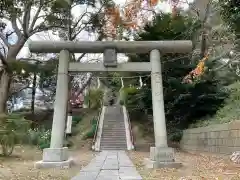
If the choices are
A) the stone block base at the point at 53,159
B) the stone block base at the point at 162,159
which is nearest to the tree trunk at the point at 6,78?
the stone block base at the point at 53,159

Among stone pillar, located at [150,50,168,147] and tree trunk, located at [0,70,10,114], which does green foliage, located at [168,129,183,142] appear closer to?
stone pillar, located at [150,50,168,147]

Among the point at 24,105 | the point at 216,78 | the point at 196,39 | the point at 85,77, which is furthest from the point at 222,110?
the point at 24,105

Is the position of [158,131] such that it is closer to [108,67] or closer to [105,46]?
[108,67]

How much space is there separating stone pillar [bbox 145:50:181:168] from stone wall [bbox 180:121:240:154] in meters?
2.27

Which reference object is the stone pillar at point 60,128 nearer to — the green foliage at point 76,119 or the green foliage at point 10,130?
the green foliage at point 10,130

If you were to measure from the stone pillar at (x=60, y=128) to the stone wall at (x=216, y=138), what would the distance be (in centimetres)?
531

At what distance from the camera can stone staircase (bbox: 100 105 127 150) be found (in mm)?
19542

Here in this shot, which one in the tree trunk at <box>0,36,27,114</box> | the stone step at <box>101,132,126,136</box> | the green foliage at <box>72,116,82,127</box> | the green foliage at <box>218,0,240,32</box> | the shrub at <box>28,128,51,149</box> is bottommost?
the shrub at <box>28,128,51,149</box>

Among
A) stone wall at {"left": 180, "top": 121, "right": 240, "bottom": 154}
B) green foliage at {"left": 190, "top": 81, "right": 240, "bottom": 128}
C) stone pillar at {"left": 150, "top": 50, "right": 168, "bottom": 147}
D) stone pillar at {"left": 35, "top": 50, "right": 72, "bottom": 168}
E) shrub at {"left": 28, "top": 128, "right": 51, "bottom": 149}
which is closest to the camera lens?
stone pillar at {"left": 35, "top": 50, "right": 72, "bottom": 168}

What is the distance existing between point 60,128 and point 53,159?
0.97 meters

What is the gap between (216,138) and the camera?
12.8m

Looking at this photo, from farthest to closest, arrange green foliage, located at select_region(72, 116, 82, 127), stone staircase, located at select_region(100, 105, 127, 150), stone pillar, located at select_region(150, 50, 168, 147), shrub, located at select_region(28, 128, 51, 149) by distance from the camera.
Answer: green foliage, located at select_region(72, 116, 82, 127)
stone staircase, located at select_region(100, 105, 127, 150)
shrub, located at select_region(28, 128, 51, 149)
stone pillar, located at select_region(150, 50, 168, 147)

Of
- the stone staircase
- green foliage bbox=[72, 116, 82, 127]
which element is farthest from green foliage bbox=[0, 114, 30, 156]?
green foliage bbox=[72, 116, 82, 127]

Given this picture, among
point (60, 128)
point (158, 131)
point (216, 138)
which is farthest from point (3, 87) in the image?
point (216, 138)
